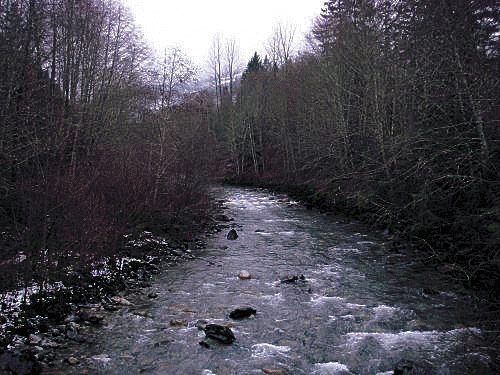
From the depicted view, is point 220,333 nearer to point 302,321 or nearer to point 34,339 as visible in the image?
point 302,321

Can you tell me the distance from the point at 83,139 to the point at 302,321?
12.4m

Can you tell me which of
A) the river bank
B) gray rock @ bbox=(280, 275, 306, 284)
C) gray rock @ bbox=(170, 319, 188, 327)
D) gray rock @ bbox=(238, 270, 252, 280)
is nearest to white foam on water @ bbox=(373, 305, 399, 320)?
gray rock @ bbox=(280, 275, 306, 284)

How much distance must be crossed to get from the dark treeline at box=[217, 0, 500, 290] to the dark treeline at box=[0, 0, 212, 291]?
6.91 metres

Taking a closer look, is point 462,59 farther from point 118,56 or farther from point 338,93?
point 118,56

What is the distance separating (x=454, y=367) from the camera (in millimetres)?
5531

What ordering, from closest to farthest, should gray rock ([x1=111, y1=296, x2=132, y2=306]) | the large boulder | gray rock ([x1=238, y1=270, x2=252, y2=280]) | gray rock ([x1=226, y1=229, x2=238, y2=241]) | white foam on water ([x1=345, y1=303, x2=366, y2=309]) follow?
the large boulder, white foam on water ([x1=345, y1=303, x2=366, y2=309]), gray rock ([x1=111, y1=296, x2=132, y2=306]), gray rock ([x1=238, y1=270, x2=252, y2=280]), gray rock ([x1=226, y1=229, x2=238, y2=241])

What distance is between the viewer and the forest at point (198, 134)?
25.5ft

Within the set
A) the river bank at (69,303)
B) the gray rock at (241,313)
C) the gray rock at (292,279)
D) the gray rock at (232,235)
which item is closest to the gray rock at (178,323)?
the gray rock at (241,313)

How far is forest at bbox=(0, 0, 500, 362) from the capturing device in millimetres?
7762

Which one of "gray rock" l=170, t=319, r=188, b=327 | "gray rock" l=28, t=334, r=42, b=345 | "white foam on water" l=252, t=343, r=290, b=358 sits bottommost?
"white foam on water" l=252, t=343, r=290, b=358

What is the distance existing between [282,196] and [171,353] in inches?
906

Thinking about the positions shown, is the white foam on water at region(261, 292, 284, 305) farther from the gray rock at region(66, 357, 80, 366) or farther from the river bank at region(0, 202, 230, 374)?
the gray rock at region(66, 357, 80, 366)

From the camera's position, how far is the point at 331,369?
5605 mm

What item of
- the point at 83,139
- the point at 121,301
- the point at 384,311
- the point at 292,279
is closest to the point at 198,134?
the point at 83,139
